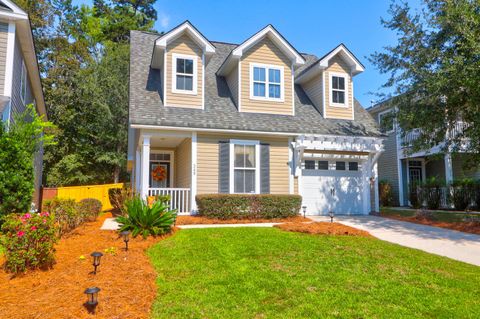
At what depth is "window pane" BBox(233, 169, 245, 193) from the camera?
12.5 m

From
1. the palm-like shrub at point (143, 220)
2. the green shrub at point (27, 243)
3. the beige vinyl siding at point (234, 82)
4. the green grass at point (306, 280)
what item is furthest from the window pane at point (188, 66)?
the green shrub at point (27, 243)

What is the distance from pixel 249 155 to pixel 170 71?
427 cm

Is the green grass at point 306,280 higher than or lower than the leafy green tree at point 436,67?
lower

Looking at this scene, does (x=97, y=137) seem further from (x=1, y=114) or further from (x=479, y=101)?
(x=479, y=101)

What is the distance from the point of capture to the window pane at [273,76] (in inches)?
553

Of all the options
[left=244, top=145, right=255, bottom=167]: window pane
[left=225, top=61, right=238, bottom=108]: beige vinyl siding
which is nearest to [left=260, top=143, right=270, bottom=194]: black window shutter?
[left=244, top=145, right=255, bottom=167]: window pane

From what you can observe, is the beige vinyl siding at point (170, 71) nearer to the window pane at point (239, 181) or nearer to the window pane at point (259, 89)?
the window pane at point (259, 89)

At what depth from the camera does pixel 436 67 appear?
12.2 m

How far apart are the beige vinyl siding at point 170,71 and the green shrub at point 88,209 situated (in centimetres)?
438

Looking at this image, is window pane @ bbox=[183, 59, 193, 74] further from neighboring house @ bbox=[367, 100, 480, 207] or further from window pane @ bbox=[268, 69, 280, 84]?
neighboring house @ bbox=[367, 100, 480, 207]

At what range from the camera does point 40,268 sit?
225 inches

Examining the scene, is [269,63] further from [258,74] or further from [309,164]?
[309,164]

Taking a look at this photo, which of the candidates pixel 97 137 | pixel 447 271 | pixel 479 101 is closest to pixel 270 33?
pixel 479 101

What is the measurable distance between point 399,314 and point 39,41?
1155 inches
